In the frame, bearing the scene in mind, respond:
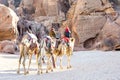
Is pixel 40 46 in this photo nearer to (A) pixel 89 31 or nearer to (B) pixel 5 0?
(A) pixel 89 31

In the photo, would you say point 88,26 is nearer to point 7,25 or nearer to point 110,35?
point 110,35

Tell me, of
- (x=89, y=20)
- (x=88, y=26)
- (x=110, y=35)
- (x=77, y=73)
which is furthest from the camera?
(x=88, y=26)

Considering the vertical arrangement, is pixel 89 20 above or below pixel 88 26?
above

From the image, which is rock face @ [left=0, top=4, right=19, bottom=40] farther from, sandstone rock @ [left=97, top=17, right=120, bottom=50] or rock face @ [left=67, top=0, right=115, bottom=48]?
sandstone rock @ [left=97, top=17, right=120, bottom=50]

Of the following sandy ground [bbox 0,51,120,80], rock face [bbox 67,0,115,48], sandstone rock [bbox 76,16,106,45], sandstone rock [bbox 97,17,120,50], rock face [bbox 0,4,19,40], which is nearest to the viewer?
sandy ground [bbox 0,51,120,80]

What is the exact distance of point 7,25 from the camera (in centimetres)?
3444

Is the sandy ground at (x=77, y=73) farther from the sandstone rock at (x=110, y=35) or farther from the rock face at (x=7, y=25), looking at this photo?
the rock face at (x=7, y=25)

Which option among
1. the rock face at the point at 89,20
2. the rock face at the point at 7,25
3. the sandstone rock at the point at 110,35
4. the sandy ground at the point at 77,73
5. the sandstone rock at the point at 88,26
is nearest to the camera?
the sandy ground at the point at 77,73

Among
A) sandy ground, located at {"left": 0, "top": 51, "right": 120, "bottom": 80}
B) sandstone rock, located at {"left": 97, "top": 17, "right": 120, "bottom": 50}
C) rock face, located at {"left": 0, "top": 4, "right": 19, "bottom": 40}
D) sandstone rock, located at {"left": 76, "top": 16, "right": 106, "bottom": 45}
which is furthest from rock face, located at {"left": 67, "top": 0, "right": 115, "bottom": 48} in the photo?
sandy ground, located at {"left": 0, "top": 51, "right": 120, "bottom": 80}

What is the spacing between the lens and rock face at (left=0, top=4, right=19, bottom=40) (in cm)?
3434

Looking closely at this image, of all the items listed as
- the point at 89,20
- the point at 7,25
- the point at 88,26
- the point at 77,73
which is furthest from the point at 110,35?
the point at 77,73

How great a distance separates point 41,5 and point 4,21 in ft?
49.2

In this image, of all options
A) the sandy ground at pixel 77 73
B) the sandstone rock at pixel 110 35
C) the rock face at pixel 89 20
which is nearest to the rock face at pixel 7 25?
the rock face at pixel 89 20

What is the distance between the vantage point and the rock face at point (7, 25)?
34.3m
